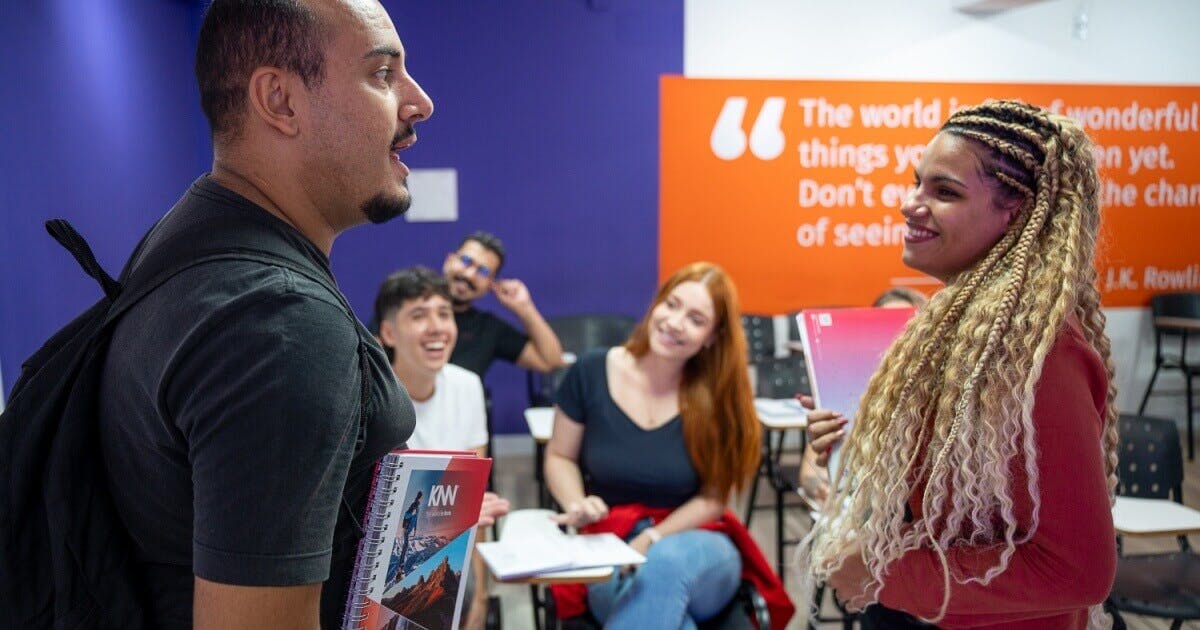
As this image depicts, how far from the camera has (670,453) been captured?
241 centimetres

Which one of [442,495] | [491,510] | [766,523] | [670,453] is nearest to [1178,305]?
[766,523]

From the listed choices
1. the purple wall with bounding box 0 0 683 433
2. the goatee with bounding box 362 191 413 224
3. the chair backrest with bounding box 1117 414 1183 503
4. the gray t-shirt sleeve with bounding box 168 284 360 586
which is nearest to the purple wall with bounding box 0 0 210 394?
the purple wall with bounding box 0 0 683 433

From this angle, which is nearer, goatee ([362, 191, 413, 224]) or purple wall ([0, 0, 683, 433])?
goatee ([362, 191, 413, 224])

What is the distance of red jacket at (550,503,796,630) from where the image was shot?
2139mm

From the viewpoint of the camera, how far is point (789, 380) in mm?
4129

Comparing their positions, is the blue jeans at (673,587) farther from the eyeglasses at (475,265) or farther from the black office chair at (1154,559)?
the eyeglasses at (475,265)

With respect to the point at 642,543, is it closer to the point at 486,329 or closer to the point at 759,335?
the point at 486,329

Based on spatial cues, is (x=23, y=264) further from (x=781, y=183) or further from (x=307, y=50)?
(x=781, y=183)

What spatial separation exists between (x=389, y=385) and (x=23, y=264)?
2.17 meters

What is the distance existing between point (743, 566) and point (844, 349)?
1000 mm

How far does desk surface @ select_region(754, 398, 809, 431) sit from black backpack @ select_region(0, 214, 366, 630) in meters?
2.82

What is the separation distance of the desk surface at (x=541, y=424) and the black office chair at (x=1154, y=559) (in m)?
1.97

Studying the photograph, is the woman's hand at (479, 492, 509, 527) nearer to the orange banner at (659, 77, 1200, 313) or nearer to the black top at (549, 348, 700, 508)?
the black top at (549, 348, 700, 508)

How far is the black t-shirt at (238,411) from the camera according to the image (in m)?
0.65
